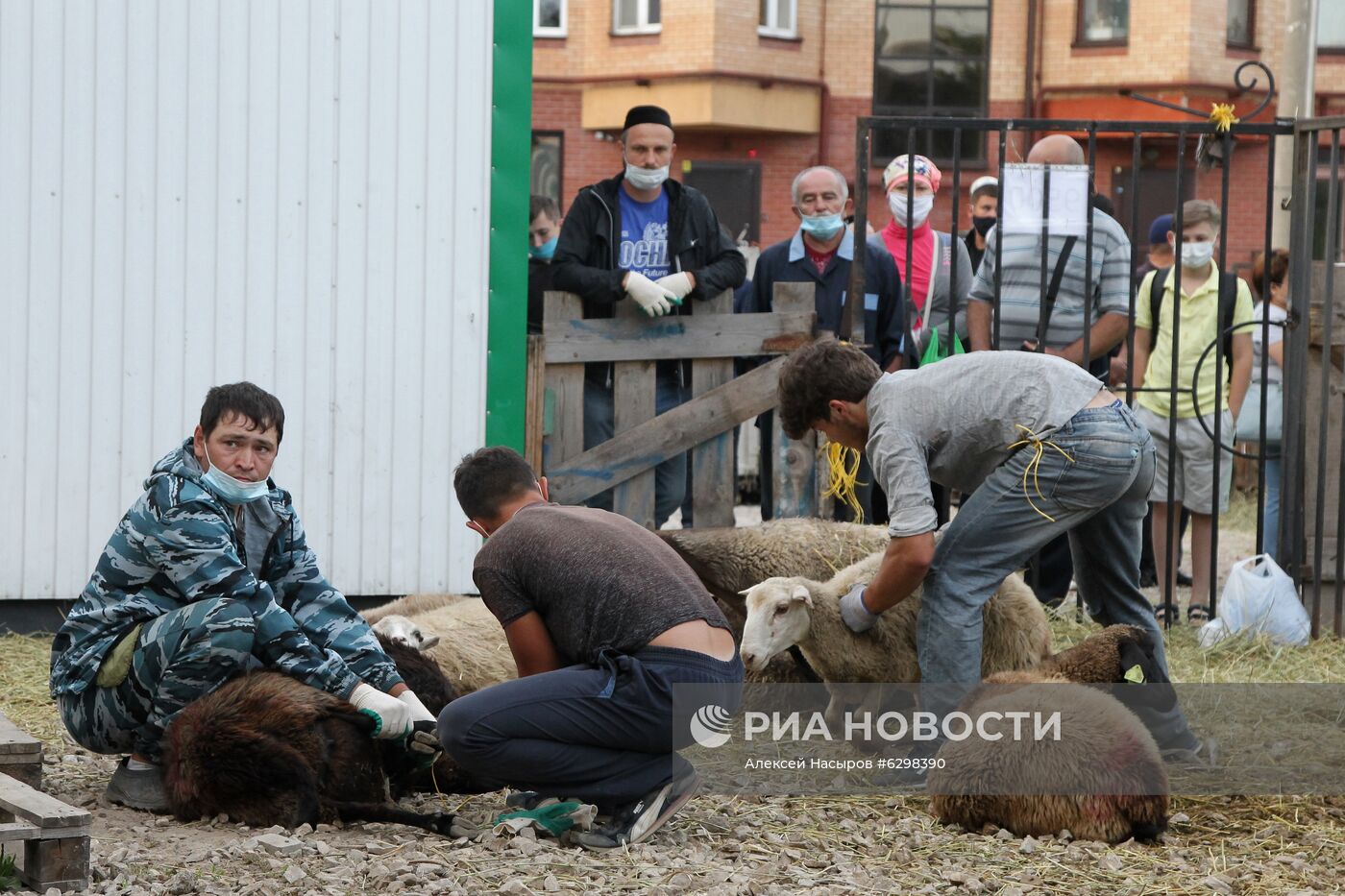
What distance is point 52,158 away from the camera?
739cm

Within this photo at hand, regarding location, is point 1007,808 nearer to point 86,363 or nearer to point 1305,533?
point 1305,533

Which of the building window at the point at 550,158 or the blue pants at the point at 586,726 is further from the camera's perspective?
the building window at the point at 550,158

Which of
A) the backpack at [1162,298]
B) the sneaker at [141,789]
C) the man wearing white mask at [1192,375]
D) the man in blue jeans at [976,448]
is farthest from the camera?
the backpack at [1162,298]

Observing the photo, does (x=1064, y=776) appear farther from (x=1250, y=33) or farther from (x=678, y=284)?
(x=1250, y=33)

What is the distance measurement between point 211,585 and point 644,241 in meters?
3.72

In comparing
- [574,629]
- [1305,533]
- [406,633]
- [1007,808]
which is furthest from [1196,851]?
[1305,533]

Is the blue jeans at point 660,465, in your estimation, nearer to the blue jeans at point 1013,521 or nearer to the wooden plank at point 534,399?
the wooden plank at point 534,399

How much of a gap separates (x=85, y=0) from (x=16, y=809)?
15.2ft

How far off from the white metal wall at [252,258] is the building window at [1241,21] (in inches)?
927

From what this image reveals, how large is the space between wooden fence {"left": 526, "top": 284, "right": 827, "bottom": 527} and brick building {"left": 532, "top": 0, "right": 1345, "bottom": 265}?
18.9m

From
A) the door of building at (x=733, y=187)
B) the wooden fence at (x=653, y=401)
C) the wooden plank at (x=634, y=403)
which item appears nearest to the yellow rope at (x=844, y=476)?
the wooden fence at (x=653, y=401)

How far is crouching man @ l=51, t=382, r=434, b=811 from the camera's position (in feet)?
15.5

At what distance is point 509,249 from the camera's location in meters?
7.88

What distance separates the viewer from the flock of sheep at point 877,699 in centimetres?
460
